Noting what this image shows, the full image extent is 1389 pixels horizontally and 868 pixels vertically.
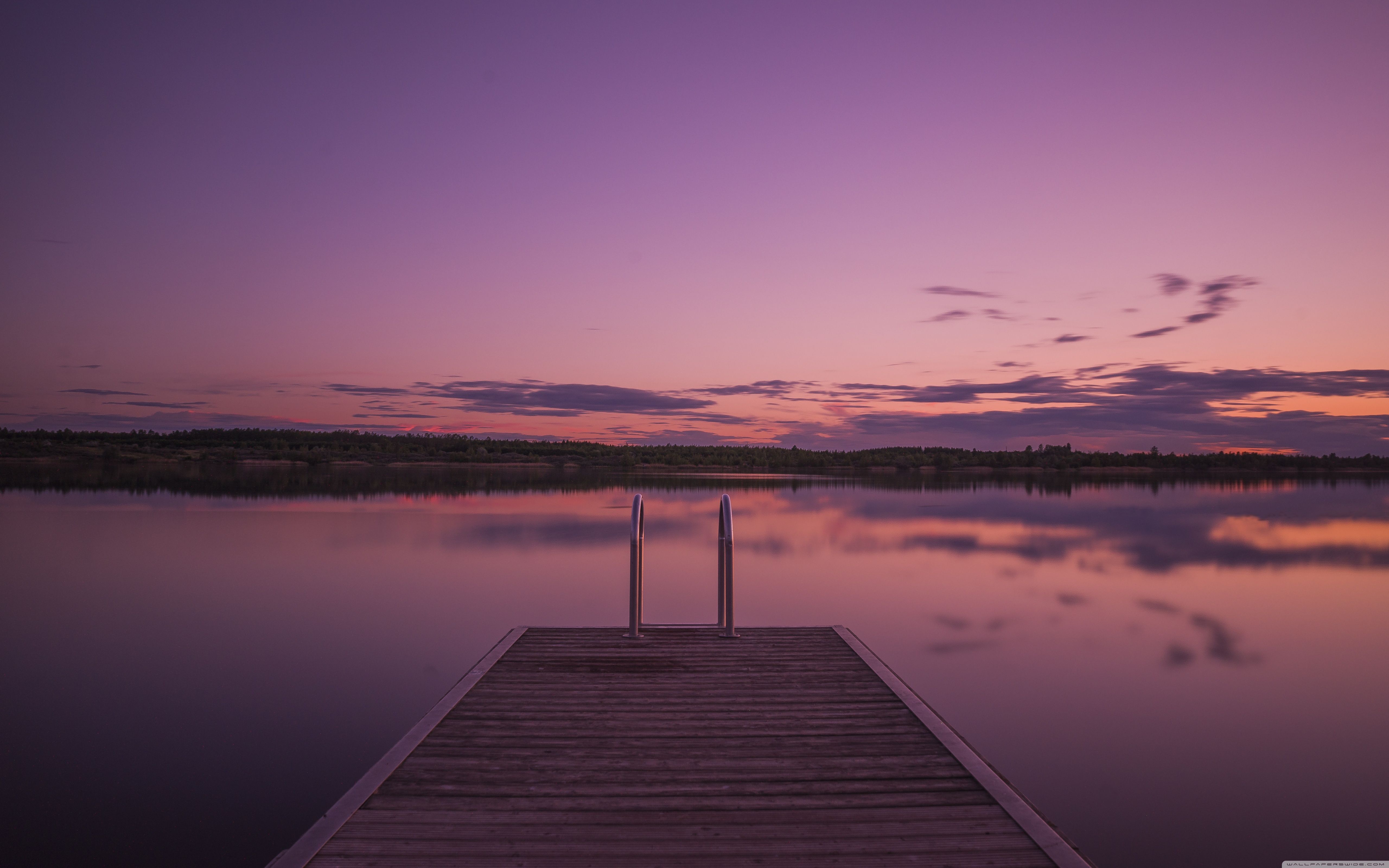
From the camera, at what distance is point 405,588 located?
501 inches

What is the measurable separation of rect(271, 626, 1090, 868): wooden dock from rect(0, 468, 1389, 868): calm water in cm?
141

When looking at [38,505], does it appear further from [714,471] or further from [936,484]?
[714,471]

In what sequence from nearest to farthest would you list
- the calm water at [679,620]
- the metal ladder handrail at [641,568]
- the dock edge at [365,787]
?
the dock edge at [365,787] < the calm water at [679,620] < the metal ladder handrail at [641,568]

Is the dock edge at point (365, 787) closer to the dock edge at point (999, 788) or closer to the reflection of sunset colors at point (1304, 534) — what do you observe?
the dock edge at point (999, 788)

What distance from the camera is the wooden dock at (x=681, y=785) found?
316cm

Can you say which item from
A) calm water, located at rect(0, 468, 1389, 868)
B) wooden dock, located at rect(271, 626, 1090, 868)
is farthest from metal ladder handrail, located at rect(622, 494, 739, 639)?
calm water, located at rect(0, 468, 1389, 868)

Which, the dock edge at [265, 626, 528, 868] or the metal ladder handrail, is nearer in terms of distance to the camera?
the dock edge at [265, 626, 528, 868]

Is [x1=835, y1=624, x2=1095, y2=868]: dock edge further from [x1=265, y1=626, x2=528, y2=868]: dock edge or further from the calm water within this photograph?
[x1=265, y1=626, x2=528, y2=868]: dock edge

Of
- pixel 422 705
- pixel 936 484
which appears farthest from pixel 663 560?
pixel 936 484

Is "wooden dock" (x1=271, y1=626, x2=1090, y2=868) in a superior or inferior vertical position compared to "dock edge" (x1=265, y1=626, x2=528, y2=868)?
inferior

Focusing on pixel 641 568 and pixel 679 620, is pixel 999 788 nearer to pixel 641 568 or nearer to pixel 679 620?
pixel 641 568

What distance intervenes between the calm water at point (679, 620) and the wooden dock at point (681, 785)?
1.41m

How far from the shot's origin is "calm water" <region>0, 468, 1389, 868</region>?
5.00 m

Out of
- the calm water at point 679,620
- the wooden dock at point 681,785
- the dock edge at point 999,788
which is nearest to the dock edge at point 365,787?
the wooden dock at point 681,785
